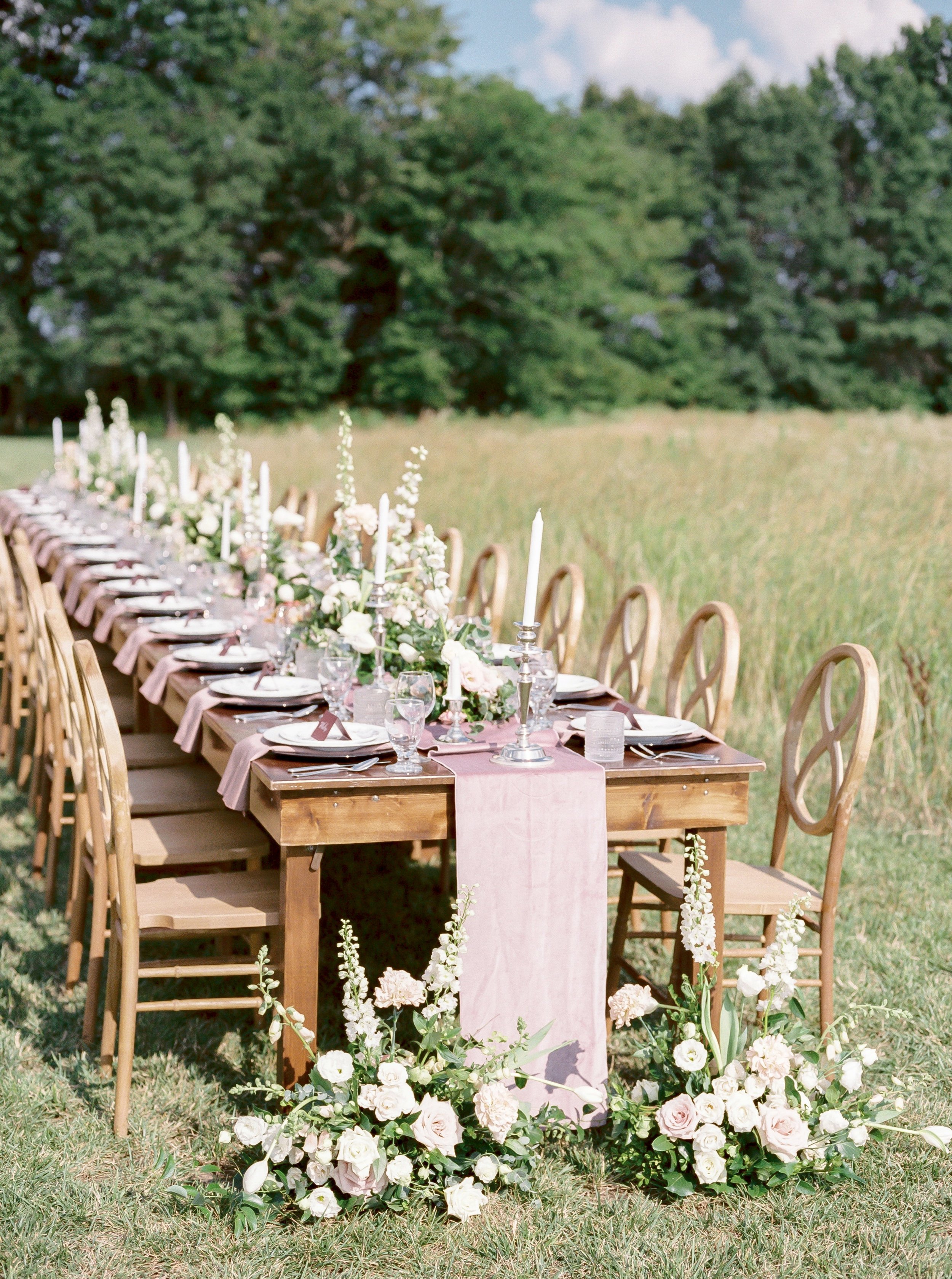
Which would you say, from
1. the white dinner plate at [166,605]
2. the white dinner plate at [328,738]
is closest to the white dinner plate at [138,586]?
the white dinner plate at [166,605]

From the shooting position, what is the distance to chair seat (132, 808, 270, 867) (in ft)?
10.2

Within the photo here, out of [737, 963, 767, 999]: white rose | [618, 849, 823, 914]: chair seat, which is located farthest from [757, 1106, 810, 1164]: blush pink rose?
[618, 849, 823, 914]: chair seat

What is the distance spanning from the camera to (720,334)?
114 ft

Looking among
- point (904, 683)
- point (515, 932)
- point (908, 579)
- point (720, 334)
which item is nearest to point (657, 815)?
point (515, 932)

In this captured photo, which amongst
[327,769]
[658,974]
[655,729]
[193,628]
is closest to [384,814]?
[327,769]

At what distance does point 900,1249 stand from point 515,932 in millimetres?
906

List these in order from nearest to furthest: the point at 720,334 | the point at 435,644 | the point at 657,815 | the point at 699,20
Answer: the point at 657,815
the point at 435,644
the point at 720,334
the point at 699,20

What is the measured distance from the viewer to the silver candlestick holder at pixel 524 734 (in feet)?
8.73

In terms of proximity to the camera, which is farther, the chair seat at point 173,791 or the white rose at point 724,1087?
the chair seat at point 173,791

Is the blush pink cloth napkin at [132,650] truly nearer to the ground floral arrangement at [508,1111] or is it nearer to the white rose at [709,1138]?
the ground floral arrangement at [508,1111]

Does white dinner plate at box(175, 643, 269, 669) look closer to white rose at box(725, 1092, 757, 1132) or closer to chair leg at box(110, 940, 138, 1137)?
chair leg at box(110, 940, 138, 1137)

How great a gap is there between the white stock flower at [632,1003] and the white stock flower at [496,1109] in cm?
31

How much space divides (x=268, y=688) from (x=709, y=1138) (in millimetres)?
1490

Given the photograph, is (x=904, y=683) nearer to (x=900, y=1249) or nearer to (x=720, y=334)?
(x=900, y=1249)
